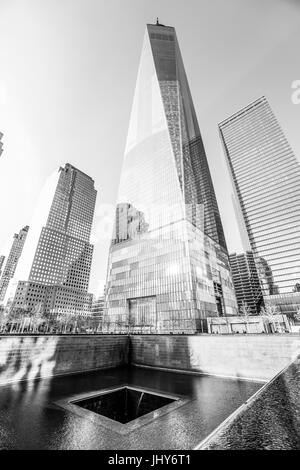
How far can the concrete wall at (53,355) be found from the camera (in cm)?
1303

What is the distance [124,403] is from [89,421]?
4847 millimetres

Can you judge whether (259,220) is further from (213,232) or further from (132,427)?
(132,427)

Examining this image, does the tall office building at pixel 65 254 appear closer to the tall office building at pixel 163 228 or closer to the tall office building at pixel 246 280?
the tall office building at pixel 163 228

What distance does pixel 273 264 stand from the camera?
102 metres

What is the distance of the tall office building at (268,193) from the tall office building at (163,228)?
30.2 meters

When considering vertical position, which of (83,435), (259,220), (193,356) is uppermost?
(259,220)

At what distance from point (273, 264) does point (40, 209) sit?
17181 cm

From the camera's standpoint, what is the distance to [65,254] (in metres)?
156

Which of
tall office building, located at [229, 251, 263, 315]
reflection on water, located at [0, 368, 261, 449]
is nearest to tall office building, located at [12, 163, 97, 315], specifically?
tall office building, located at [229, 251, 263, 315]

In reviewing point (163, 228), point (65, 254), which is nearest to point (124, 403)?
point (163, 228)

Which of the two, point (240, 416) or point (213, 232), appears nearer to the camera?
point (240, 416)

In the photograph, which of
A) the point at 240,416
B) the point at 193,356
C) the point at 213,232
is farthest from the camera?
the point at 213,232

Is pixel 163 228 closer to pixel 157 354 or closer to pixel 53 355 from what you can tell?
pixel 157 354

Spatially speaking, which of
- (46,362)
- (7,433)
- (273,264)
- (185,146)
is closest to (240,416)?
(7,433)
